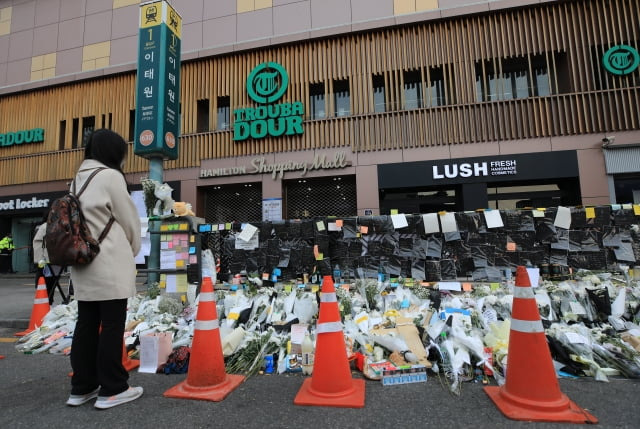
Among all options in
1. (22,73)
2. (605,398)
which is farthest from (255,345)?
(22,73)

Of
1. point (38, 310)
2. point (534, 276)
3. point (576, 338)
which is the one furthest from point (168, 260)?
point (576, 338)

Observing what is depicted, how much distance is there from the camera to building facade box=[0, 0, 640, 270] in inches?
448

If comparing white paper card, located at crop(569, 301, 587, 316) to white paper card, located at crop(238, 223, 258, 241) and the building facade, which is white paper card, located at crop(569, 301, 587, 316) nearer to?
white paper card, located at crop(238, 223, 258, 241)

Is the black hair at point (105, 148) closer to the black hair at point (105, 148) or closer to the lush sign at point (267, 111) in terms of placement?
the black hair at point (105, 148)

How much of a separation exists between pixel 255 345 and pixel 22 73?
64.5ft

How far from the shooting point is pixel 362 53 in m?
13.0

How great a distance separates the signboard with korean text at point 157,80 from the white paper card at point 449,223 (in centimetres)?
696

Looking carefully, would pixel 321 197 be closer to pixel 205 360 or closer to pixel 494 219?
pixel 494 219

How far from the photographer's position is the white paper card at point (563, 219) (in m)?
4.61

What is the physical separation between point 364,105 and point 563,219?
9072 millimetres

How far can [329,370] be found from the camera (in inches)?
107

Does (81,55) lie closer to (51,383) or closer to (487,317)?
(51,383)

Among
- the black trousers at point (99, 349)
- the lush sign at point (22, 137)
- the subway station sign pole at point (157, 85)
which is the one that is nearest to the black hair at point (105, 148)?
the black trousers at point (99, 349)

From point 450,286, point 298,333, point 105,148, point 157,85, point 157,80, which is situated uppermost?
point 157,80
